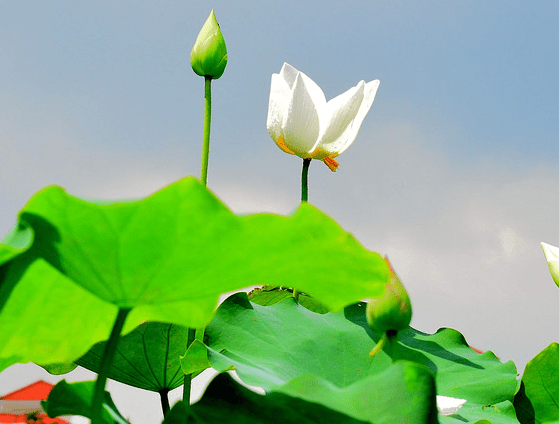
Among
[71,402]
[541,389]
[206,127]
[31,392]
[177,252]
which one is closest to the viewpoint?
[177,252]

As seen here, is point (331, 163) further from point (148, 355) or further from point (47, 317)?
point (47, 317)

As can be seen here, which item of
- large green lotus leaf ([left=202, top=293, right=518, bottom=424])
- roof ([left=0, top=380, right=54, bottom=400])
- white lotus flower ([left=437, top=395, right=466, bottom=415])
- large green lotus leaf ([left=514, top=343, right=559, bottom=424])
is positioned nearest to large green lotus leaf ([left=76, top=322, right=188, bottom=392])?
large green lotus leaf ([left=202, top=293, right=518, bottom=424])

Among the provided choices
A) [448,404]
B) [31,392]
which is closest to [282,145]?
[448,404]

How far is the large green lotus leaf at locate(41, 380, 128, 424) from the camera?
462 millimetres

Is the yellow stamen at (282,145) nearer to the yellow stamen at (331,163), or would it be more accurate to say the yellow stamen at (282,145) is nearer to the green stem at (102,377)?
the yellow stamen at (331,163)

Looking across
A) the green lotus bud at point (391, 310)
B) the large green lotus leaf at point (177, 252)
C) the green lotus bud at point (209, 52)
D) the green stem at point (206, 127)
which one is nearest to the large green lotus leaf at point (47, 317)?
the large green lotus leaf at point (177, 252)

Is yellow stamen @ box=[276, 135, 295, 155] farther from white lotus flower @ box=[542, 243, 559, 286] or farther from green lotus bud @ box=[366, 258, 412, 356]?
green lotus bud @ box=[366, 258, 412, 356]

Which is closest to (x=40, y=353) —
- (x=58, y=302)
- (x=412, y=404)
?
(x=58, y=302)

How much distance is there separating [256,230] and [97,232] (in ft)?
0.33

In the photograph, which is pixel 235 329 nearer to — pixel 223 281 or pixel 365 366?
pixel 365 366

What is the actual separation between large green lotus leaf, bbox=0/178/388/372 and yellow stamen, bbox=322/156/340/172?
0.68 m

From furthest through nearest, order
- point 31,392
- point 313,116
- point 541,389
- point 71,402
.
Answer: point 31,392 → point 313,116 → point 541,389 → point 71,402

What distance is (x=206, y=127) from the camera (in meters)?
0.86

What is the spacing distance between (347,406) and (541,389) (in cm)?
50
